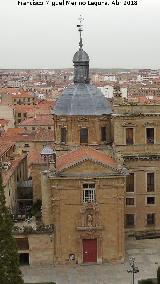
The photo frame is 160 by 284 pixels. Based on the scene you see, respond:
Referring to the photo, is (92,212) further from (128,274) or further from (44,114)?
(44,114)

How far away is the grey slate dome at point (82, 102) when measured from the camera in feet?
185

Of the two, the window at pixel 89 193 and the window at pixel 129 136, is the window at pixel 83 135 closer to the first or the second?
the window at pixel 129 136

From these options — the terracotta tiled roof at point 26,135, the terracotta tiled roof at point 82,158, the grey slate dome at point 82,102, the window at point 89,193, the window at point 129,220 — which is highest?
the grey slate dome at point 82,102

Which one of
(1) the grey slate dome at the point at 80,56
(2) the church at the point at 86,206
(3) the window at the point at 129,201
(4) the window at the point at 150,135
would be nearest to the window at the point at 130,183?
(3) the window at the point at 129,201

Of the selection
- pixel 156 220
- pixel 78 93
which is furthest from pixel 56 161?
pixel 156 220

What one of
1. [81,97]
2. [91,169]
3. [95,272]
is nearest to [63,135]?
[81,97]

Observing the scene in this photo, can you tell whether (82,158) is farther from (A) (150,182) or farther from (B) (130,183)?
(A) (150,182)

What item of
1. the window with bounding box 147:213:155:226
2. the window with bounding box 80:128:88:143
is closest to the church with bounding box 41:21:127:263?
the window with bounding box 80:128:88:143

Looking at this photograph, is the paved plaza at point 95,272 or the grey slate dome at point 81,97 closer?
the paved plaza at point 95,272

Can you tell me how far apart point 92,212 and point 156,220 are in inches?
402

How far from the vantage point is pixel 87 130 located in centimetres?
5659

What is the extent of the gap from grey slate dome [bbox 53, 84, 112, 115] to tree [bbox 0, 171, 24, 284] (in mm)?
17269

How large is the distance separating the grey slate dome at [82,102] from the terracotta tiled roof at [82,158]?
3894 mm

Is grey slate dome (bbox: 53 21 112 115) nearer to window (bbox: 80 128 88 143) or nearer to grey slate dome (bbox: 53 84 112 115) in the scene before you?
grey slate dome (bbox: 53 84 112 115)
